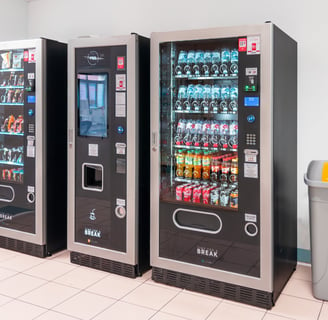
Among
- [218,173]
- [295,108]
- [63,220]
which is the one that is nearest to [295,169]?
[295,108]

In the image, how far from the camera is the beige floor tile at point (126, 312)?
3.13m

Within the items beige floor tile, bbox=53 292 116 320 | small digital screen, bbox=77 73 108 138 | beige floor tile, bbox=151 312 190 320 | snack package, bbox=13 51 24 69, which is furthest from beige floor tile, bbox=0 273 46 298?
snack package, bbox=13 51 24 69

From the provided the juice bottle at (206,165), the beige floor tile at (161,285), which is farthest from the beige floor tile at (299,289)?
the juice bottle at (206,165)

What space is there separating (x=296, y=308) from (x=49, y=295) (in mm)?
1959

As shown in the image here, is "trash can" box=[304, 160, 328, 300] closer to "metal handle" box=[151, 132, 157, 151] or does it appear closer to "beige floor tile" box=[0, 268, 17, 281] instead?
"metal handle" box=[151, 132, 157, 151]

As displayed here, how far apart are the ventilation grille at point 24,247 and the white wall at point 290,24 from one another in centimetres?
256

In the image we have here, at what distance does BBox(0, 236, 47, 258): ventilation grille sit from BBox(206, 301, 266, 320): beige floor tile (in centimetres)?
199

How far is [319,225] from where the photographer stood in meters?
3.33

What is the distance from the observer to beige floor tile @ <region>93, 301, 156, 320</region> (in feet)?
10.3

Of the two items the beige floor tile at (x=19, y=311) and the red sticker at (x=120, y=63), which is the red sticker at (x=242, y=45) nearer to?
the red sticker at (x=120, y=63)

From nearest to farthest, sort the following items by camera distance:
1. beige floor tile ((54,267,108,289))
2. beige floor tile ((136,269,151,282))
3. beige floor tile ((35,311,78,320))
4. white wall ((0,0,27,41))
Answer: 1. beige floor tile ((35,311,78,320))
2. beige floor tile ((54,267,108,289))
3. beige floor tile ((136,269,151,282))
4. white wall ((0,0,27,41))

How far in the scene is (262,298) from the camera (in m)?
3.30

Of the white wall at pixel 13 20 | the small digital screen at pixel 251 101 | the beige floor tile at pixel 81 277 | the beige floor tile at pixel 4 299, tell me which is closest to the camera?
the small digital screen at pixel 251 101

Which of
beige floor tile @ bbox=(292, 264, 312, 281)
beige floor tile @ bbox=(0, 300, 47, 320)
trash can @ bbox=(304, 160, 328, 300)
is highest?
trash can @ bbox=(304, 160, 328, 300)
